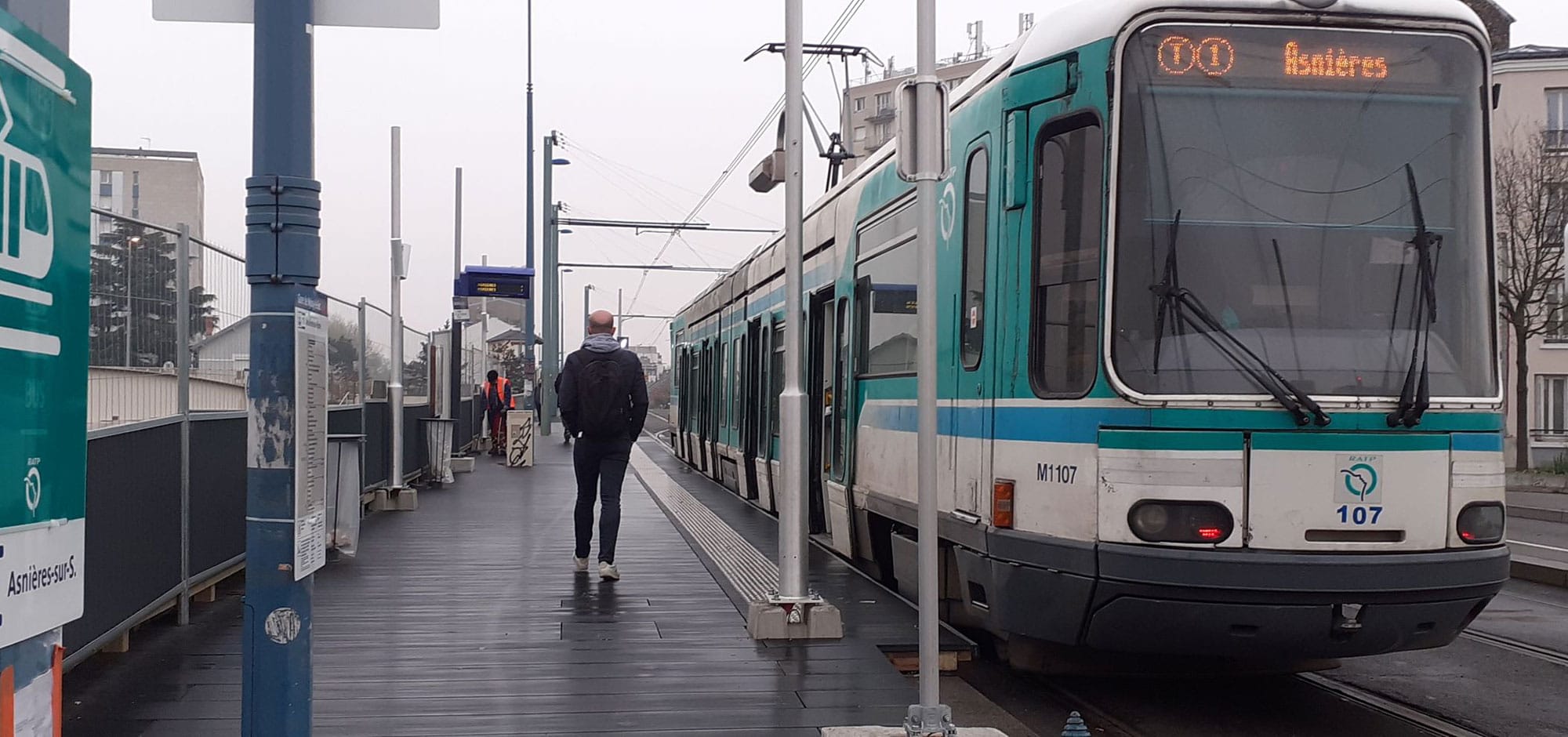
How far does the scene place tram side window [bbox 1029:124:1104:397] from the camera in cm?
627

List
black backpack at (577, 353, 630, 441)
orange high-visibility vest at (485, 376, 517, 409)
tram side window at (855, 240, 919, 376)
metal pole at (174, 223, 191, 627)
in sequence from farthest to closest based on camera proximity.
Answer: orange high-visibility vest at (485, 376, 517, 409), black backpack at (577, 353, 630, 441), tram side window at (855, 240, 919, 376), metal pole at (174, 223, 191, 627)

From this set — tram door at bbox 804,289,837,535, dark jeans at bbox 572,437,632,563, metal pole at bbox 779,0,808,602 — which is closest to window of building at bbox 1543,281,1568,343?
tram door at bbox 804,289,837,535

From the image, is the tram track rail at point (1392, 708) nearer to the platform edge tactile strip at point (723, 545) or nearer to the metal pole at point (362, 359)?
the platform edge tactile strip at point (723, 545)

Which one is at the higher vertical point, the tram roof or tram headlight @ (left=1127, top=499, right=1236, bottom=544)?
the tram roof

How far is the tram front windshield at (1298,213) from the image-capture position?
6.14 metres

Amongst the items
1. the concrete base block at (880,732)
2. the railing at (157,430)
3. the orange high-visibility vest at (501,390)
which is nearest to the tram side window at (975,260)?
the concrete base block at (880,732)

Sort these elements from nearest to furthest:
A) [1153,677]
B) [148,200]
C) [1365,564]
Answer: [1365,564]
[1153,677]
[148,200]

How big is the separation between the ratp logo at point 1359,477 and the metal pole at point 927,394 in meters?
1.87

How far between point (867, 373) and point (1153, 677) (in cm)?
294

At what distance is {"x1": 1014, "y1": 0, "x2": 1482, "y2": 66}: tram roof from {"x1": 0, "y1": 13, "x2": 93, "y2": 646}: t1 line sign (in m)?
4.65

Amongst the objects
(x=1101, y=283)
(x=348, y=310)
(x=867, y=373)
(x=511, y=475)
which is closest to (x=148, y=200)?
(x=511, y=475)

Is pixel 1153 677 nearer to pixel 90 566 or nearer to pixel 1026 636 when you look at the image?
pixel 1026 636

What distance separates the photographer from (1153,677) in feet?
25.8

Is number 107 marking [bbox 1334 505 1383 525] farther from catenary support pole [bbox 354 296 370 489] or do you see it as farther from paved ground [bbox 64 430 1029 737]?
catenary support pole [bbox 354 296 370 489]
